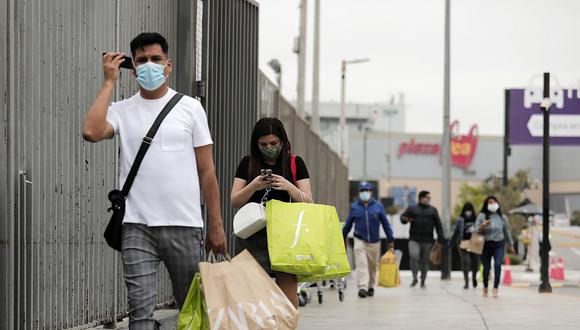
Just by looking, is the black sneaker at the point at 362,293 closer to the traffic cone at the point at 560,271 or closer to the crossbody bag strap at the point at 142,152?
the traffic cone at the point at 560,271

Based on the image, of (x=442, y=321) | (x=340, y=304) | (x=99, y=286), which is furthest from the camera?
(x=340, y=304)

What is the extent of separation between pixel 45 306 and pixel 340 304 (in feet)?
32.7

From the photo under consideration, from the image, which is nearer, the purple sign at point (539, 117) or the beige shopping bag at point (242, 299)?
the beige shopping bag at point (242, 299)

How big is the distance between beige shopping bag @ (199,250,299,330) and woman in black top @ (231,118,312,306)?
4.40ft

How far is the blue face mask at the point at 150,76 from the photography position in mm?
5758

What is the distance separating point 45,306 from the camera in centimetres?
730

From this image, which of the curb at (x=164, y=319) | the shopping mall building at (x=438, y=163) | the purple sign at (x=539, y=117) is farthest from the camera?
the shopping mall building at (x=438, y=163)

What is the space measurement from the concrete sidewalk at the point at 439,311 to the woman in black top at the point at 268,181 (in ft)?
16.4

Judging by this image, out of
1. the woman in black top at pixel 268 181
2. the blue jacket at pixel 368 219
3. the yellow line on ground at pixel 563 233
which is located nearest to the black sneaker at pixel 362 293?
the blue jacket at pixel 368 219

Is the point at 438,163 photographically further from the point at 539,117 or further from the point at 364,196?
the point at 364,196

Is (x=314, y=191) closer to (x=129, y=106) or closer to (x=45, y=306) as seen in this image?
(x=45, y=306)

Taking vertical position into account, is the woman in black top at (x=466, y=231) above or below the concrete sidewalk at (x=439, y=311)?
above

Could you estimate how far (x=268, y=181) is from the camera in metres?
7.31

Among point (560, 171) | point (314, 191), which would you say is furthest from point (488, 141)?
point (314, 191)
